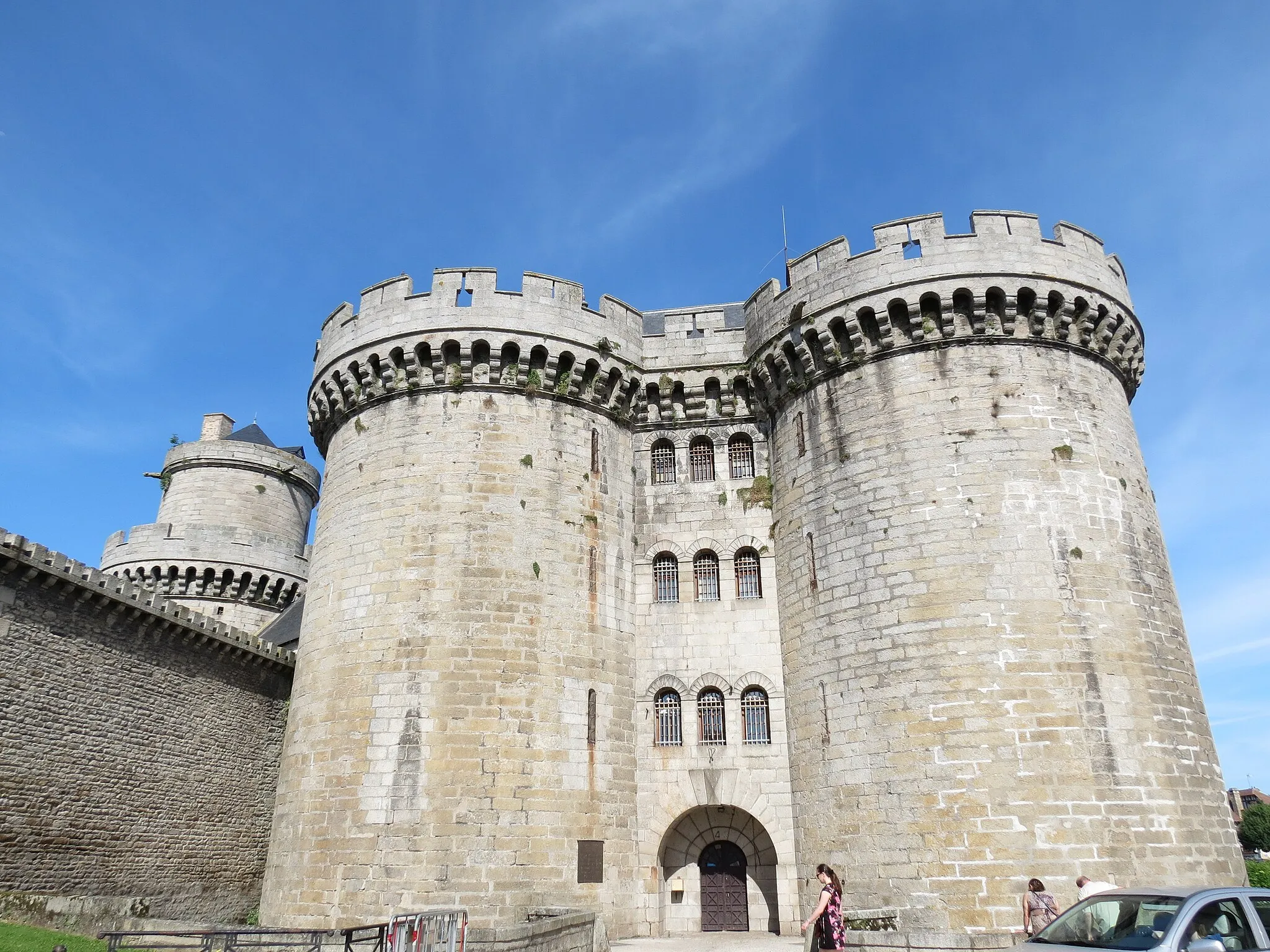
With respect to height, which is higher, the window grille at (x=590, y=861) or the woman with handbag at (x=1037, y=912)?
the window grille at (x=590, y=861)

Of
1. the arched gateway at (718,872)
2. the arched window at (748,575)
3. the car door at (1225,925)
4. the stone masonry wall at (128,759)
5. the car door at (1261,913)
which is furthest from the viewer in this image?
the arched window at (748,575)

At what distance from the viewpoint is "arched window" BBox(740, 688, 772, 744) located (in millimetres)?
17656

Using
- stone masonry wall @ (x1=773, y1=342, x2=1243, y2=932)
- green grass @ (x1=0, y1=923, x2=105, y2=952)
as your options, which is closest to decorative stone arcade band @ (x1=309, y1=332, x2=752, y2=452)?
stone masonry wall @ (x1=773, y1=342, x2=1243, y2=932)

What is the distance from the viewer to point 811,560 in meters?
17.6

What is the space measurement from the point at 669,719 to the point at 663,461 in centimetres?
584

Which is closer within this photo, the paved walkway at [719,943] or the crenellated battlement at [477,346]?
the paved walkway at [719,943]

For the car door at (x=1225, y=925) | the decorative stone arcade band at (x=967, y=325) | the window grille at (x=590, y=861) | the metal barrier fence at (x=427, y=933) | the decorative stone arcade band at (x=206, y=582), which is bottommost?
the metal barrier fence at (x=427, y=933)

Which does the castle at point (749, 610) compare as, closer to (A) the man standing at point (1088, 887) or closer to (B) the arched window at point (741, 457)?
(B) the arched window at point (741, 457)

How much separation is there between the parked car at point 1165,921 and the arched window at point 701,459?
44.4ft

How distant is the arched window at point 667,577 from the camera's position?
19250 millimetres

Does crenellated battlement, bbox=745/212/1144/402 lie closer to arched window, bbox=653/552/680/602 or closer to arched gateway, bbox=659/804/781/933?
arched window, bbox=653/552/680/602

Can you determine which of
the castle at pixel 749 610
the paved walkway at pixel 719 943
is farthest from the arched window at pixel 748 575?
the paved walkway at pixel 719 943

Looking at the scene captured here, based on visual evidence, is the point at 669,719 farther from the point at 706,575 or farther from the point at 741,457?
the point at 741,457

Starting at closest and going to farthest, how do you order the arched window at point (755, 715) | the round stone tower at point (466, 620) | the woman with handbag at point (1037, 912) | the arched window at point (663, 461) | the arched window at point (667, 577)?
1. the woman with handbag at point (1037, 912)
2. the round stone tower at point (466, 620)
3. the arched window at point (755, 715)
4. the arched window at point (667, 577)
5. the arched window at point (663, 461)
